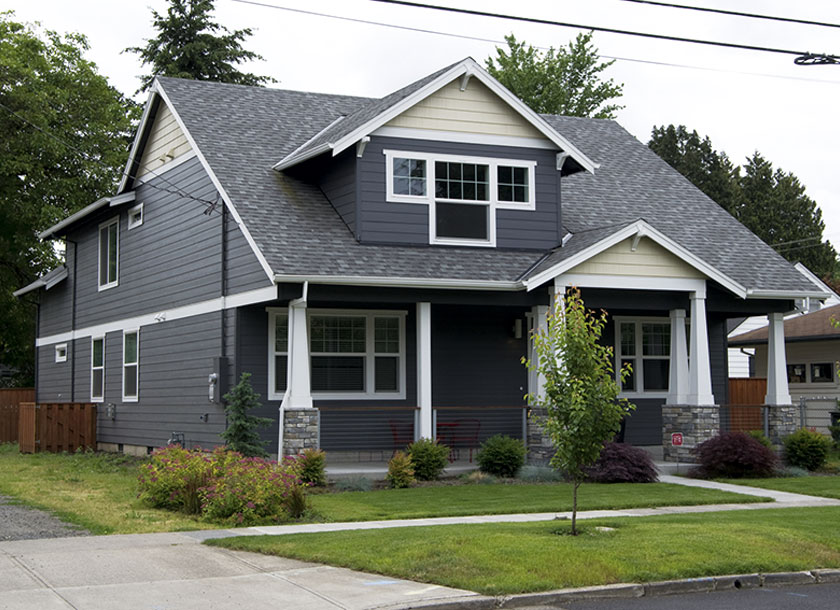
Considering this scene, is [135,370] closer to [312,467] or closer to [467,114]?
[312,467]

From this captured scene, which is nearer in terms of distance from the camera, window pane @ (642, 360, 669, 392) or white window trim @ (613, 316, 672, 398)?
white window trim @ (613, 316, 672, 398)

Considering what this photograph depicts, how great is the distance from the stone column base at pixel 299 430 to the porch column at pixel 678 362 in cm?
695

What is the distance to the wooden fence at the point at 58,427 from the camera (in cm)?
2495

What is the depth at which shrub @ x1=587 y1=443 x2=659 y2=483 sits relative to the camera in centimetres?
1761

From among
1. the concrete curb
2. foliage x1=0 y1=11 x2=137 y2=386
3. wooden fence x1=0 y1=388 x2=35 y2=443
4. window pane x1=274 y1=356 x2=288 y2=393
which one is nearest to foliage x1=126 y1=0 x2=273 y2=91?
foliage x1=0 y1=11 x2=137 y2=386

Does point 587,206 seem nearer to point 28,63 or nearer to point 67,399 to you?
point 67,399

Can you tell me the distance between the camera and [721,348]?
77.3 ft

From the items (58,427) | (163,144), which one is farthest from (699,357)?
(58,427)

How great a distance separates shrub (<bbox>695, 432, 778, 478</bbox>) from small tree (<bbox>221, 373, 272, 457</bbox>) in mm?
7767

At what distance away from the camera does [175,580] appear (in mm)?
9547

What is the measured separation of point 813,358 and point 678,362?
37.9 feet

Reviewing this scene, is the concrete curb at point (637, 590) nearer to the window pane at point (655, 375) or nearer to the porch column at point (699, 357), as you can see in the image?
the porch column at point (699, 357)

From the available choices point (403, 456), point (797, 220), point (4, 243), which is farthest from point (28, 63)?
point (797, 220)

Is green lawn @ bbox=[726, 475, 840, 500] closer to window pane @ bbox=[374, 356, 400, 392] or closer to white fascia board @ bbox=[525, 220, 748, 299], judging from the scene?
white fascia board @ bbox=[525, 220, 748, 299]
